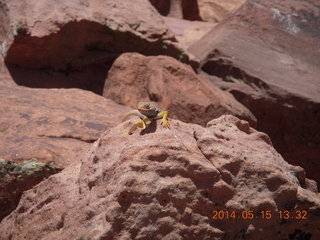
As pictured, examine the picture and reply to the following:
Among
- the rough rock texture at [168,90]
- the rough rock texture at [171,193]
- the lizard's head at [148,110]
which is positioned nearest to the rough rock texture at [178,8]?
the rough rock texture at [168,90]

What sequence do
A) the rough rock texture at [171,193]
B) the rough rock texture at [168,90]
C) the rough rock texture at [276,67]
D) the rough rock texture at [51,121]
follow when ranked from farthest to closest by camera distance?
1. the rough rock texture at [276,67]
2. the rough rock texture at [168,90]
3. the rough rock texture at [51,121]
4. the rough rock texture at [171,193]

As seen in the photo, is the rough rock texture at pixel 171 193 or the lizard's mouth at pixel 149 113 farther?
the lizard's mouth at pixel 149 113

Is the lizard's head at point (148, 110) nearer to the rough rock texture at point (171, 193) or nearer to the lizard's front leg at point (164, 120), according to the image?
the lizard's front leg at point (164, 120)

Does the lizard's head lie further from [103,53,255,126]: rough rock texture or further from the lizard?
[103,53,255,126]: rough rock texture

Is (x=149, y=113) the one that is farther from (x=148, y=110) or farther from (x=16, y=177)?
(x=16, y=177)

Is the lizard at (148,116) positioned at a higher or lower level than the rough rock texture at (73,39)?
higher
